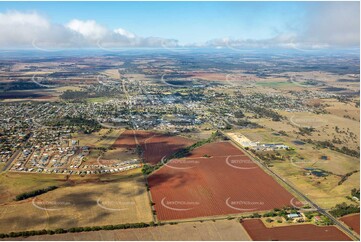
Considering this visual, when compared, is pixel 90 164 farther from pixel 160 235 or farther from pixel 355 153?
pixel 355 153

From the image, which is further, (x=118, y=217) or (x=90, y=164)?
(x=90, y=164)

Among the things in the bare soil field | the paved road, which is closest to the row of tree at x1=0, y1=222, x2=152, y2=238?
the bare soil field

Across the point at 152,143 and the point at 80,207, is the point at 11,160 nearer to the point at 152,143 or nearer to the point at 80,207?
the point at 80,207

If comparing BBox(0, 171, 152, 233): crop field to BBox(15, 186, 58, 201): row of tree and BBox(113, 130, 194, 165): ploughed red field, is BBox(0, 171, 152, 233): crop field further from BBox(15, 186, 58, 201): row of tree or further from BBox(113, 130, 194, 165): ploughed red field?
BBox(113, 130, 194, 165): ploughed red field

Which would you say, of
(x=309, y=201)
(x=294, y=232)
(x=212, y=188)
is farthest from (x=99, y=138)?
(x=294, y=232)

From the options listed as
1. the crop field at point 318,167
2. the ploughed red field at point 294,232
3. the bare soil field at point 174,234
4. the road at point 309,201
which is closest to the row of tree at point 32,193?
the bare soil field at point 174,234

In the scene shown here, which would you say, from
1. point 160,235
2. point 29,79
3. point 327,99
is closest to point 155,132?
point 160,235

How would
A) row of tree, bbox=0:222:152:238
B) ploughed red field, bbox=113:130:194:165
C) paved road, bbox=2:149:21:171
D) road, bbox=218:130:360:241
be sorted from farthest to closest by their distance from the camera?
ploughed red field, bbox=113:130:194:165 < paved road, bbox=2:149:21:171 < road, bbox=218:130:360:241 < row of tree, bbox=0:222:152:238
